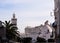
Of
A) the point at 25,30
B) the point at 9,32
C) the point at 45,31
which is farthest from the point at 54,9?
the point at 25,30

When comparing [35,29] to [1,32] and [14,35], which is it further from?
[1,32]

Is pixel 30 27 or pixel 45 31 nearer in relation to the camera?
pixel 45 31

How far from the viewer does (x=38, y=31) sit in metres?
101

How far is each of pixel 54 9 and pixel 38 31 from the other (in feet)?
175

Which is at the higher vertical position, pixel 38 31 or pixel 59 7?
pixel 59 7

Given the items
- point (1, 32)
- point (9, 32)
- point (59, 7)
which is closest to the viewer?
point (1, 32)

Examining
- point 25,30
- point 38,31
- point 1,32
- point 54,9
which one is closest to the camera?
point 1,32

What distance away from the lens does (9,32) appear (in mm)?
52406

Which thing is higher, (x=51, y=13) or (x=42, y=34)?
(x=51, y=13)

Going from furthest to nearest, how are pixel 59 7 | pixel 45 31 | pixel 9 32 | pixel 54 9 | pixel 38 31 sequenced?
pixel 38 31 → pixel 45 31 → pixel 9 32 → pixel 54 9 → pixel 59 7

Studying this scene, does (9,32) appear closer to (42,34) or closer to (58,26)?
(58,26)

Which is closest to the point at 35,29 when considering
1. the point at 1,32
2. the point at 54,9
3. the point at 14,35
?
the point at 14,35

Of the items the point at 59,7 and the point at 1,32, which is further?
the point at 59,7

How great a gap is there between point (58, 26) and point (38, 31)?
188ft
